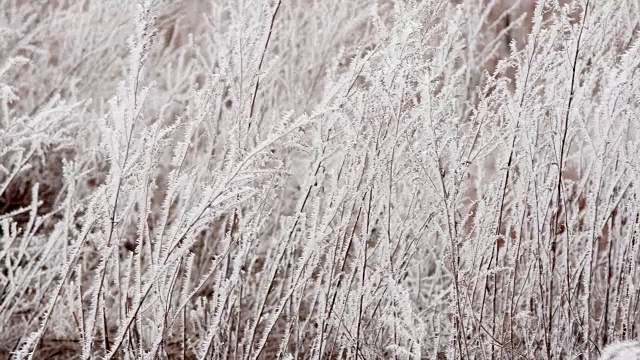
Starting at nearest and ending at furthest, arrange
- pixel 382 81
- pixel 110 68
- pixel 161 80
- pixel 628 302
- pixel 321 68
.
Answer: pixel 382 81 < pixel 628 302 < pixel 321 68 < pixel 110 68 < pixel 161 80

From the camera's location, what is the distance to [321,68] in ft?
12.3

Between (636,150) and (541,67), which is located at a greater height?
(541,67)

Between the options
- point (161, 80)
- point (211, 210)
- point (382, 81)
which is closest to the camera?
point (211, 210)

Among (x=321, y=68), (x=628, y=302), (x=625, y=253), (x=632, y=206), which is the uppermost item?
(x=321, y=68)

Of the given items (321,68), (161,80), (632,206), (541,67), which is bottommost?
(632,206)

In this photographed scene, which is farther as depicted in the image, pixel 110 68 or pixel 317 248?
pixel 110 68

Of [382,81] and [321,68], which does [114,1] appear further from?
[382,81]

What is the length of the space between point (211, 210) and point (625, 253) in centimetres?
116

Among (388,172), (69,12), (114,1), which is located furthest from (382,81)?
(69,12)

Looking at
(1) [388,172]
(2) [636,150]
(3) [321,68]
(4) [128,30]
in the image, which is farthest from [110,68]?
(2) [636,150]

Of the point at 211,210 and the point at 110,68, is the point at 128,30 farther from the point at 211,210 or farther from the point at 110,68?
the point at 211,210

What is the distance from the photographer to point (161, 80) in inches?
184

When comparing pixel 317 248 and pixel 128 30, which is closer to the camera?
pixel 317 248

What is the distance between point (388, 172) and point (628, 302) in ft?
2.32
